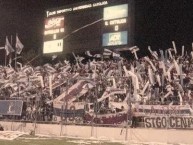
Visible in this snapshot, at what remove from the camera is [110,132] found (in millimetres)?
21234

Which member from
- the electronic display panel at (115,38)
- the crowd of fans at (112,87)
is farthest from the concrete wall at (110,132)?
A: the electronic display panel at (115,38)

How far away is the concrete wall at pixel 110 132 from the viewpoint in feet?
63.8

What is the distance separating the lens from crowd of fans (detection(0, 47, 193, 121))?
21.1 meters

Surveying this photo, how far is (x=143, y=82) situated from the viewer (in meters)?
23.5

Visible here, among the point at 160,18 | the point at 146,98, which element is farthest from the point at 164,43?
the point at 146,98

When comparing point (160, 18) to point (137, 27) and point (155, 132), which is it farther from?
point (155, 132)

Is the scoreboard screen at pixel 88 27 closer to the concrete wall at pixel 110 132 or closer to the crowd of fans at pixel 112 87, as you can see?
the crowd of fans at pixel 112 87

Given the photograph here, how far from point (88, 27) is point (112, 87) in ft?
46.4

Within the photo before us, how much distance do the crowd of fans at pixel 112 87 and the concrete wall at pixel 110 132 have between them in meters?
0.48

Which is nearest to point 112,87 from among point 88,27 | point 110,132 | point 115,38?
point 110,132

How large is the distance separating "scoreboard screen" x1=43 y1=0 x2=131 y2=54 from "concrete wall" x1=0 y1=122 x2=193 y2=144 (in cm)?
1052

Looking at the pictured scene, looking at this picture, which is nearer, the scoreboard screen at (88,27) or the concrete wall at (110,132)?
the concrete wall at (110,132)

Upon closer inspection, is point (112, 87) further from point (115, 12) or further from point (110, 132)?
point (115, 12)

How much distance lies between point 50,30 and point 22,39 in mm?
12721
